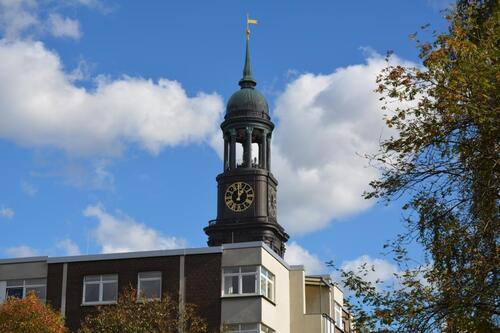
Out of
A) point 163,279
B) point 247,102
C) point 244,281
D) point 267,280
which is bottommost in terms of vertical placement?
point 244,281

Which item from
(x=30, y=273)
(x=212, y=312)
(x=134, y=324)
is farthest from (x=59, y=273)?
(x=134, y=324)

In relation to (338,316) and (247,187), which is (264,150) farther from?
(338,316)

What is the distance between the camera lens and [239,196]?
289 feet

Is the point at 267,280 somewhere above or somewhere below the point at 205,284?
above

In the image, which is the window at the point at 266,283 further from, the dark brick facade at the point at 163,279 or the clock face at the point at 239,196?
the clock face at the point at 239,196

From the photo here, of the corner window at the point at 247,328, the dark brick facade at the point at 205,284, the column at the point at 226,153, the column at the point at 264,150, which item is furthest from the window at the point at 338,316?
the column at the point at 226,153

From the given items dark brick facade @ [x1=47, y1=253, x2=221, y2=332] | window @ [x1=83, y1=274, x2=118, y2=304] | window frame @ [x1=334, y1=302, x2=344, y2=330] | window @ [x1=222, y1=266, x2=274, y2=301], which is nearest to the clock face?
window frame @ [x1=334, y1=302, x2=344, y2=330]

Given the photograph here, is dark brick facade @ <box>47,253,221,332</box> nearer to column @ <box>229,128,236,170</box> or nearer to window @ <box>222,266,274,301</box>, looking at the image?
window @ <box>222,266,274,301</box>

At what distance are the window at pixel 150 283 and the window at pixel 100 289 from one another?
1355 mm

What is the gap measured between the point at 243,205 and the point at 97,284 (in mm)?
35605

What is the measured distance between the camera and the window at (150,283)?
52.2 metres

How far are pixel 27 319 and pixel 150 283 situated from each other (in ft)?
33.3

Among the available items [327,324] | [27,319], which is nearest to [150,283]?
[27,319]

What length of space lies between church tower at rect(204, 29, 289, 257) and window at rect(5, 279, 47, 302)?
32.3 metres
